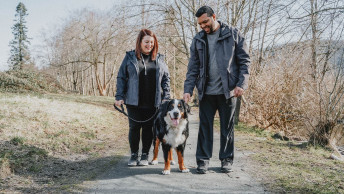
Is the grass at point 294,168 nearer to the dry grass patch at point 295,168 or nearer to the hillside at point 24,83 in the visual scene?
the dry grass patch at point 295,168

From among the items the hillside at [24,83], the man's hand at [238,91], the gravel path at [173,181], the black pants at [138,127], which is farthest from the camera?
the hillside at [24,83]

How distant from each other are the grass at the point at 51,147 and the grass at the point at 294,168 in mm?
2390

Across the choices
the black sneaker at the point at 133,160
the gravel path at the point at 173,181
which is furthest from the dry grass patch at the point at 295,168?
the black sneaker at the point at 133,160

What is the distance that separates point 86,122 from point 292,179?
559 cm

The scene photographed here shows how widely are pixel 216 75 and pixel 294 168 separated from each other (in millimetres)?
1785

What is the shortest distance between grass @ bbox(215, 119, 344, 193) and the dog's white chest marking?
1126mm

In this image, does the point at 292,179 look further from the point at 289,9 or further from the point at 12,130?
the point at 12,130

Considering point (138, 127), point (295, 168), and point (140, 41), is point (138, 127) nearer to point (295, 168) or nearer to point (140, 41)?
point (140, 41)

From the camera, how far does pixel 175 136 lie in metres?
3.86

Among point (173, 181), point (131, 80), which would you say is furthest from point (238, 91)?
point (131, 80)

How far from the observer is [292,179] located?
3.46 meters

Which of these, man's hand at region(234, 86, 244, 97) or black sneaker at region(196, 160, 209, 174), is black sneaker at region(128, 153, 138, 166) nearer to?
black sneaker at region(196, 160, 209, 174)

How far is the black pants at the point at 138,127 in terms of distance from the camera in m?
4.21

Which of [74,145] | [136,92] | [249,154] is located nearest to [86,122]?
[74,145]
